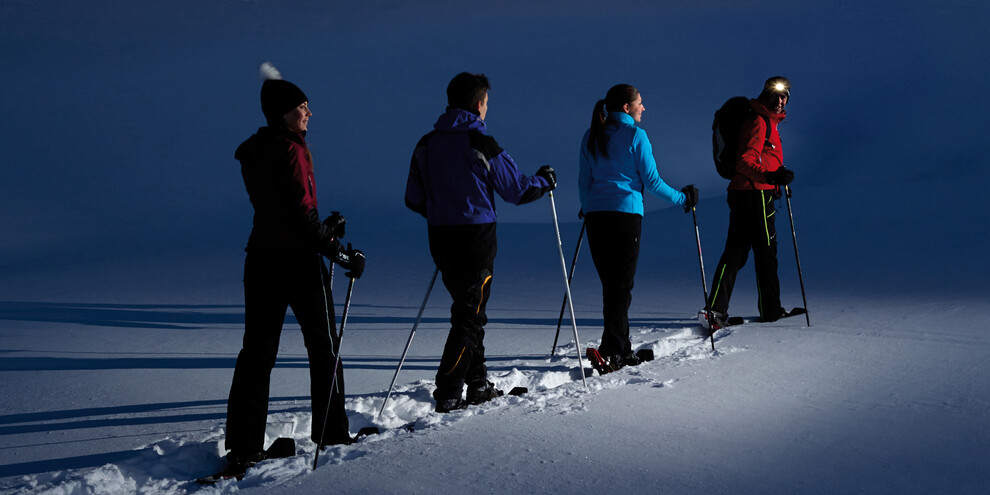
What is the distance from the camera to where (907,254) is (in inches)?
326

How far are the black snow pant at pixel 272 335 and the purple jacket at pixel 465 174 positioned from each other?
26.6 inches

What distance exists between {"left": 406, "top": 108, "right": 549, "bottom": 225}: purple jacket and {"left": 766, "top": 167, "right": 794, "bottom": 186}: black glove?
2.16m

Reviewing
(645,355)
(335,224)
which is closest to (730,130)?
(645,355)

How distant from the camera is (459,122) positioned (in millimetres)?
3631

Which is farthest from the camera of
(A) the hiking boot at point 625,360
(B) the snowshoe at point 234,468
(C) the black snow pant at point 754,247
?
(C) the black snow pant at point 754,247

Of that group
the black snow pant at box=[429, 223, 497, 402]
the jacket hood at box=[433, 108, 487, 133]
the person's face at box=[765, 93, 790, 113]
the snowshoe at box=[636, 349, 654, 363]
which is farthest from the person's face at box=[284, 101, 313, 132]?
the person's face at box=[765, 93, 790, 113]

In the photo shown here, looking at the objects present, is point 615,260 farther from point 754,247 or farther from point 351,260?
point 351,260

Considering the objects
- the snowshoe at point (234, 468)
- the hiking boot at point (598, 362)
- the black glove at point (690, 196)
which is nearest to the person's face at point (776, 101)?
the black glove at point (690, 196)

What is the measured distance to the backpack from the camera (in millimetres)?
5332

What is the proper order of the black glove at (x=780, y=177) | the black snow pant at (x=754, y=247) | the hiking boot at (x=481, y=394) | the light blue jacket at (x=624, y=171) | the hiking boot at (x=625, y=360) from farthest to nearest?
the black snow pant at (x=754, y=247), the black glove at (x=780, y=177), the hiking boot at (x=625, y=360), the light blue jacket at (x=624, y=171), the hiking boot at (x=481, y=394)

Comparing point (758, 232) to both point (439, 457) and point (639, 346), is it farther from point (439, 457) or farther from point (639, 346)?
point (439, 457)

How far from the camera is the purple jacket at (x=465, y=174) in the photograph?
3.65 meters

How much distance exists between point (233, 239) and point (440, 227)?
9.93 m

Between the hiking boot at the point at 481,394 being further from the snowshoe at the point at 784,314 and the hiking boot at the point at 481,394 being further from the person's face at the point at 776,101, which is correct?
the person's face at the point at 776,101
